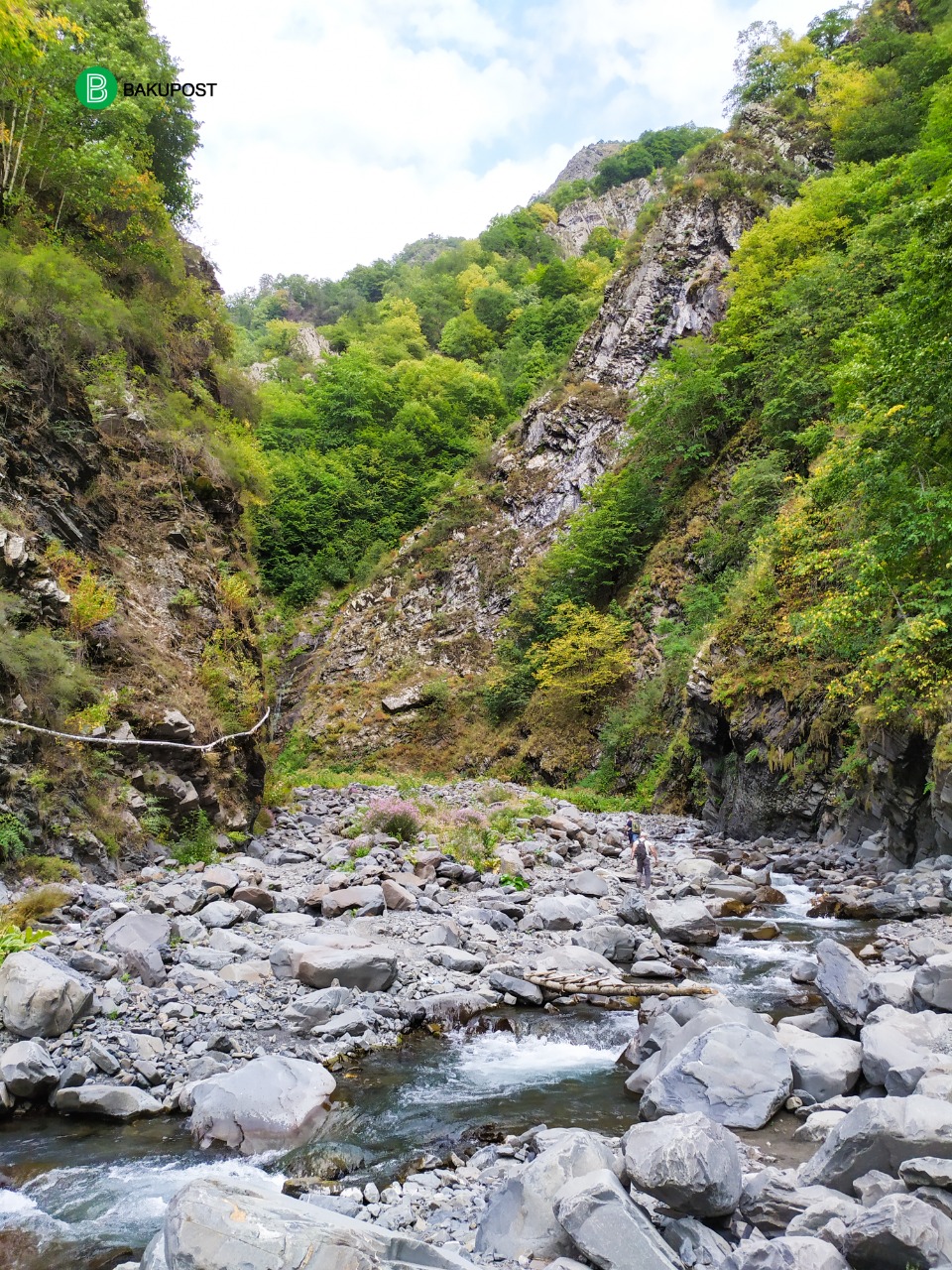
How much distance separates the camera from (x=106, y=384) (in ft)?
44.1

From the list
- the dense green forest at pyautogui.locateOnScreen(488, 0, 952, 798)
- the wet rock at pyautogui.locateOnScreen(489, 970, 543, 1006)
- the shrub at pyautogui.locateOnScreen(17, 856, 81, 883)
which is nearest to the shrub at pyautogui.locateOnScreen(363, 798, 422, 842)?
the shrub at pyautogui.locateOnScreen(17, 856, 81, 883)

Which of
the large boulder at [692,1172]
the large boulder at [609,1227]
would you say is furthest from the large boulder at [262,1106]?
the large boulder at [692,1172]

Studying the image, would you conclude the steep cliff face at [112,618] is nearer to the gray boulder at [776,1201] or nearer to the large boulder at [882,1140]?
the gray boulder at [776,1201]

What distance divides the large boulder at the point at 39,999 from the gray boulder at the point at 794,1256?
471 centimetres

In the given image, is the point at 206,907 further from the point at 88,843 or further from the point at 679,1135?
the point at 679,1135

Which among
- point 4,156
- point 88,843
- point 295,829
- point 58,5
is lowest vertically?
point 295,829

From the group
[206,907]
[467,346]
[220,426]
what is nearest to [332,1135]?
[206,907]

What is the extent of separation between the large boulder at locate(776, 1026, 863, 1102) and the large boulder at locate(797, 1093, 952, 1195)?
123cm

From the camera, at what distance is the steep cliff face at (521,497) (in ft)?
97.8

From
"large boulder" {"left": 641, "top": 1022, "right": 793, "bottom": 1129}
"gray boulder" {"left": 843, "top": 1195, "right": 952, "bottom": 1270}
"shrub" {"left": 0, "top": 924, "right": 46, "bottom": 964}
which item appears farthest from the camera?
"shrub" {"left": 0, "top": 924, "right": 46, "bottom": 964}

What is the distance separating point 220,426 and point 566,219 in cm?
6101

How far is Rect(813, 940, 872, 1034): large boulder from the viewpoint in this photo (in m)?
5.54

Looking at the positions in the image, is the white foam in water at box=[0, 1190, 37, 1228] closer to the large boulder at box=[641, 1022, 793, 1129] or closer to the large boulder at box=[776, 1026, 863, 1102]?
the large boulder at box=[641, 1022, 793, 1129]

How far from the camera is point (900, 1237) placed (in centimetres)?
279
